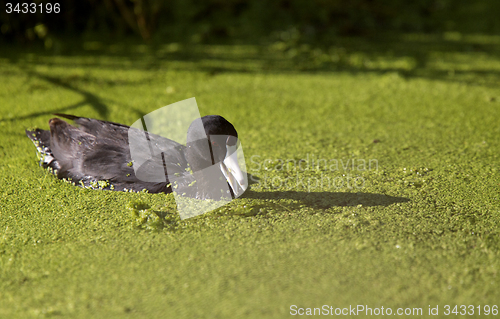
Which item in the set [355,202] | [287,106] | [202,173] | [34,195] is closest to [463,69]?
[287,106]

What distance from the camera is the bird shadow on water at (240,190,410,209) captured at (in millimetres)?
1618

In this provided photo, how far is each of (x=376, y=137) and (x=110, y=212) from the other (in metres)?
1.44

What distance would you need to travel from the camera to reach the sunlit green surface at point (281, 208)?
1.18 metres

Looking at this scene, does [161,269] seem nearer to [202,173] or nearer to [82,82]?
[202,173]

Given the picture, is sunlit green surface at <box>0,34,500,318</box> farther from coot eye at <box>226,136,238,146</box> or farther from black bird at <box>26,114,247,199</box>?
coot eye at <box>226,136,238,146</box>

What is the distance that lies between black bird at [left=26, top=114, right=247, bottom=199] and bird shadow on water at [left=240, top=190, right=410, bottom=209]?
12 centimetres

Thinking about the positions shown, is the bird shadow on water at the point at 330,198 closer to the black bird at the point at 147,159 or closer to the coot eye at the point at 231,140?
the black bird at the point at 147,159

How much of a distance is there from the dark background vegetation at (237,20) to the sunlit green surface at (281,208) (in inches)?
28.1

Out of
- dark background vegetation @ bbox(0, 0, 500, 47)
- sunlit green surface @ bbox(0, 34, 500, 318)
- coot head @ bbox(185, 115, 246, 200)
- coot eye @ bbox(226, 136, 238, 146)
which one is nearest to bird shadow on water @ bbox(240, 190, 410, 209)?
sunlit green surface @ bbox(0, 34, 500, 318)

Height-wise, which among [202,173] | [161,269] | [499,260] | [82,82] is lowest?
[499,260]

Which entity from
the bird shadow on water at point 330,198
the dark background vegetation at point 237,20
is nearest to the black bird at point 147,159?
the bird shadow on water at point 330,198

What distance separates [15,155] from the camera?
2.04 meters

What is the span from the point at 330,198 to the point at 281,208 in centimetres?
22

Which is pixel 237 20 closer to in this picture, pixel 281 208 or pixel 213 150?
pixel 213 150
